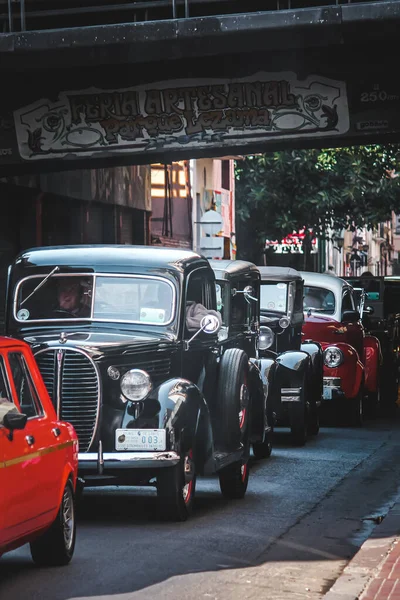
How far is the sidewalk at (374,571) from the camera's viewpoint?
7.64 meters

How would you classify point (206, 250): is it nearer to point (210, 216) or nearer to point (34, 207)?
point (210, 216)

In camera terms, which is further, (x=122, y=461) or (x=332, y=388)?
(x=332, y=388)

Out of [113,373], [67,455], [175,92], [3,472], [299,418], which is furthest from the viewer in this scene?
[175,92]

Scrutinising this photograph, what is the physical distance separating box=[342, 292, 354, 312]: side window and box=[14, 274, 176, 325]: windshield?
937 cm

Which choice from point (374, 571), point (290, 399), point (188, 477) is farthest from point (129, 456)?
point (290, 399)

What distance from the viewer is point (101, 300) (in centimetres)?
1145

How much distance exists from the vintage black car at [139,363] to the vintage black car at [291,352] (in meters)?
4.11

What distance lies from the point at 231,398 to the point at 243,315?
2568 mm

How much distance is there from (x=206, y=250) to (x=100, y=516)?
17.7 metres

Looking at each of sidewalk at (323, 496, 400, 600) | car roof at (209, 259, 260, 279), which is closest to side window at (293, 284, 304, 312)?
car roof at (209, 259, 260, 279)

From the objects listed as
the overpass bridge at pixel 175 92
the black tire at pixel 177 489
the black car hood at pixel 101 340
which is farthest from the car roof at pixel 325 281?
the black tire at pixel 177 489

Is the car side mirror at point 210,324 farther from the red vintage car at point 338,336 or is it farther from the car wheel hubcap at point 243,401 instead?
the red vintage car at point 338,336

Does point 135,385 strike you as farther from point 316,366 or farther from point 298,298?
point 298,298

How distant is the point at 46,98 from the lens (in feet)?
64.6
